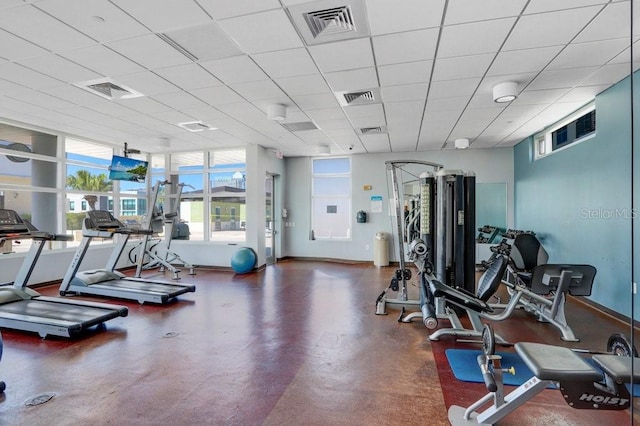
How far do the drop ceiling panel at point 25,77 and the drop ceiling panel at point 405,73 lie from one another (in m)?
3.85

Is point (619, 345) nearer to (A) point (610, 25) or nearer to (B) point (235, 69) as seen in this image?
(A) point (610, 25)

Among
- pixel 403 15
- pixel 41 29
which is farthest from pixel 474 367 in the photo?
pixel 41 29

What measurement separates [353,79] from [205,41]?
1.66 meters

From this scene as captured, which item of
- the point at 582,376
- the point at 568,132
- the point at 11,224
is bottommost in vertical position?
the point at 582,376

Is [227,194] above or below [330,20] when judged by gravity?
below

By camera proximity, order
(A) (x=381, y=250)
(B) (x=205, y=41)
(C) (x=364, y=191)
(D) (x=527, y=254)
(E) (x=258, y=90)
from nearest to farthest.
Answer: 1. (B) (x=205, y=41)
2. (E) (x=258, y=90)
3. (D) (x=527, y=254)
4. (A) (x=381, y=250)
5. (C) (x=364, y=191)

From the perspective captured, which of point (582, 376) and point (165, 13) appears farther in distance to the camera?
point (165, 13)

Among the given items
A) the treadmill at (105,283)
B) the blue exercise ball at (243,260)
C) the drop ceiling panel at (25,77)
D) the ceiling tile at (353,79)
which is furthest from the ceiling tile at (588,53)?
the blue exercise ball at (243,260)

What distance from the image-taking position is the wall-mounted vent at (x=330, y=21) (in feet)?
8.37

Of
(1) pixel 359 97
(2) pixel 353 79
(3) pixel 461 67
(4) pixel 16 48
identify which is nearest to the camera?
(4) pixel 16 48

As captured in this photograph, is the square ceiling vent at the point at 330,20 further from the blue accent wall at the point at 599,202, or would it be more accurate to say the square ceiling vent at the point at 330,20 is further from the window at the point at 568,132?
the window at the point at 568,132

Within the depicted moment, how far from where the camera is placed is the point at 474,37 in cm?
288

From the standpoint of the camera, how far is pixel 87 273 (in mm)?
5383

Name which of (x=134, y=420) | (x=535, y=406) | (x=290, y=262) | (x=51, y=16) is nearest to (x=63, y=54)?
(x=51, y=16)
